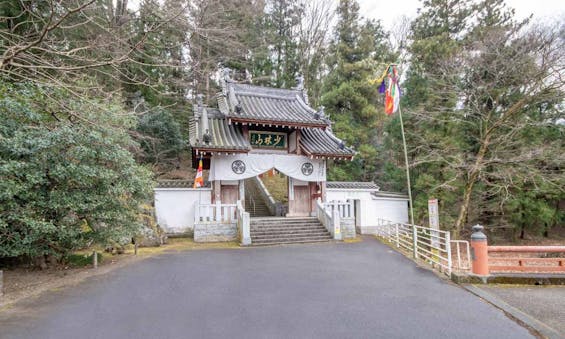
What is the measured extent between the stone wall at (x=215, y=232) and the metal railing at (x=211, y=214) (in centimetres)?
16

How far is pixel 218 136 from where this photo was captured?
12.2 meters

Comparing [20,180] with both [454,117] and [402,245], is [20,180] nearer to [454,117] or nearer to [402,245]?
[402,245]

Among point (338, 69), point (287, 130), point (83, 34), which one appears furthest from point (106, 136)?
point (338, 69)

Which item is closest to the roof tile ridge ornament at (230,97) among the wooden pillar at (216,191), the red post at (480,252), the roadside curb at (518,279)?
the wooden pillar at (216,191)

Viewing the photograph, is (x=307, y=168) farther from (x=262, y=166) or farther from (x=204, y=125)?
(x=204, y=125)

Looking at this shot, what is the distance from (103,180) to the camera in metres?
6.82

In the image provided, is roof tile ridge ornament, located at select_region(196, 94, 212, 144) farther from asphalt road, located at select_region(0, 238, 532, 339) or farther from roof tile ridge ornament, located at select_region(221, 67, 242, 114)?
asphalt road, located at select_region(0, 238, 532, 339)

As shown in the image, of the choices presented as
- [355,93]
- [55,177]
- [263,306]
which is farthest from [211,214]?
[355,93]

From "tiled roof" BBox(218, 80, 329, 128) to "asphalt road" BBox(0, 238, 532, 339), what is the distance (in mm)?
6555

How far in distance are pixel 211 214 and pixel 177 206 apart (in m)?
2.11

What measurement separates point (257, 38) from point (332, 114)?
416 inches

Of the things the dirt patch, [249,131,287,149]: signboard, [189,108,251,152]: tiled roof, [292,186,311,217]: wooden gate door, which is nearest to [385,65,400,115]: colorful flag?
[189,108,251,152]: tiled roof

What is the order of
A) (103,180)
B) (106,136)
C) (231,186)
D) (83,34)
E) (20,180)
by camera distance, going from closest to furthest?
(20,180) < (103,180) < (106,136) < (83,34) < (231,186)

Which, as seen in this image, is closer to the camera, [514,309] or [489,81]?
[514,309]
